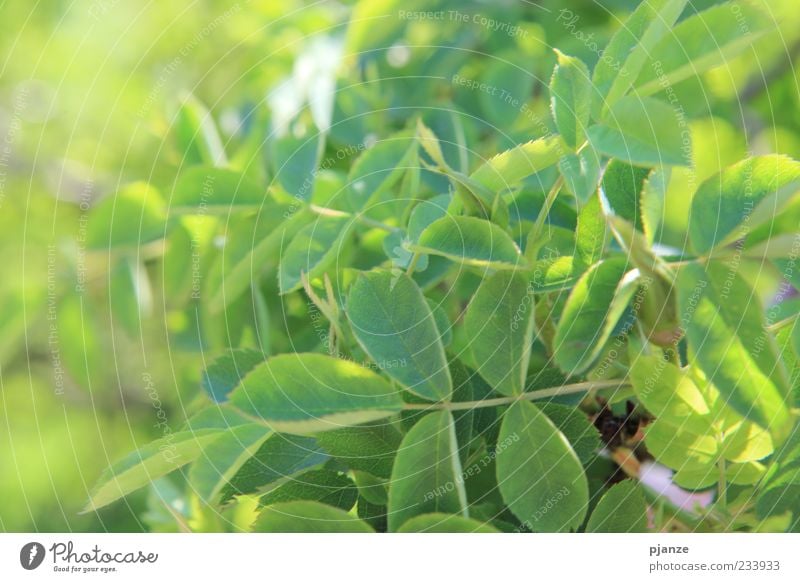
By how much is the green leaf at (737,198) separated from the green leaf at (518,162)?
8 cm

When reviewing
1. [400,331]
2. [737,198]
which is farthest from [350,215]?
[737,198]

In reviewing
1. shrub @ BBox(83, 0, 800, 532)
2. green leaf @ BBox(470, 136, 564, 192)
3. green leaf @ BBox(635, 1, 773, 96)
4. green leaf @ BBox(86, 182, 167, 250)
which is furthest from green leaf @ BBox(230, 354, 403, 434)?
green leaf @ BBox(86, 182, 167, 250)

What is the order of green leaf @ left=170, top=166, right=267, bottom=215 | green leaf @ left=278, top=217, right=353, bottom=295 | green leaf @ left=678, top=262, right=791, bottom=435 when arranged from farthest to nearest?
1. green leaf @ left=170, top=166, right=267, bottom=215
2. green leaf @ left=278, top=217, right=353, bottom=295
3. green leaf @ left=678, top=262, right=791, bottom=435

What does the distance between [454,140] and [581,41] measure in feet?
0.53

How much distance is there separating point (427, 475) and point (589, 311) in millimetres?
117

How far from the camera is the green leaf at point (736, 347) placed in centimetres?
37

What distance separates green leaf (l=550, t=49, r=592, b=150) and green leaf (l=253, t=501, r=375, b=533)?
233 millimetres

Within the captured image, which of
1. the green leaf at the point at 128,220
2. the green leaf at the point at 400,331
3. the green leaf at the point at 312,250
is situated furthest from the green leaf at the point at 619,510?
the green leaf at the point at 128,220

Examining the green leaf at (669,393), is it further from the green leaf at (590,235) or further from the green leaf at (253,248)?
the green leaf at (253,248)

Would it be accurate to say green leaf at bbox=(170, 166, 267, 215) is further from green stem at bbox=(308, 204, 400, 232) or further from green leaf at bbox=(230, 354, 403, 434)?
green leaf at bbox=(230, 354, 403, 434)

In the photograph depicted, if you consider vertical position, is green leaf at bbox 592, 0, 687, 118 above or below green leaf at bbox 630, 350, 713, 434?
above

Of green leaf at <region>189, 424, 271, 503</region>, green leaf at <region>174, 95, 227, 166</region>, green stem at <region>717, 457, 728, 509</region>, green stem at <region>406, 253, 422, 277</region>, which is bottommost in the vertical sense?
green stem at <region>717, 457, 728, 509</region>

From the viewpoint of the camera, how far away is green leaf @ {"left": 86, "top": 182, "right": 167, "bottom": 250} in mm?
714
